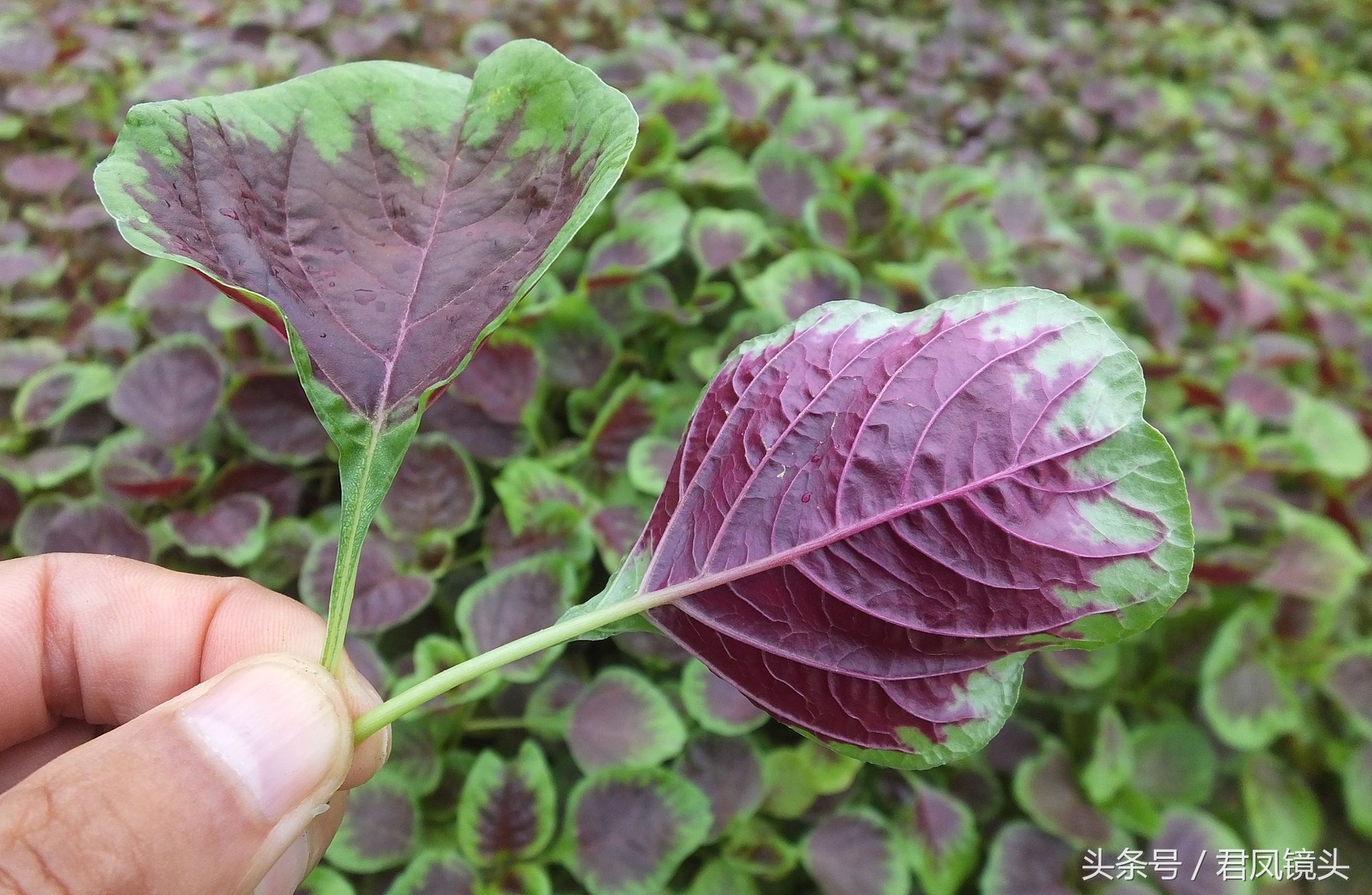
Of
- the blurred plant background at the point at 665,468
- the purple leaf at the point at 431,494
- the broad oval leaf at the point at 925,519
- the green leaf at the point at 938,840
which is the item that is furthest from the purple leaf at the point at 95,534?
the green leaf at the point at 938,840

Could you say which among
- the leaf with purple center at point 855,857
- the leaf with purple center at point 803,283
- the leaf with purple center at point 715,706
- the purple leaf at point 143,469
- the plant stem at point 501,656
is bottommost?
the leaf with purple center at point 855,857

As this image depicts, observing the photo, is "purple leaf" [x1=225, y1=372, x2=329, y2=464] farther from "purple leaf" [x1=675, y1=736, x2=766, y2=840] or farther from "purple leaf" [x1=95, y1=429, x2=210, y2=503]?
"purple leaf" [x1=675, y1=736, x2=766, y2=840]

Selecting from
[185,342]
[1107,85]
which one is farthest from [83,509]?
[1107,85]

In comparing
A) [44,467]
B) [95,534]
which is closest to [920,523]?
[95,534]

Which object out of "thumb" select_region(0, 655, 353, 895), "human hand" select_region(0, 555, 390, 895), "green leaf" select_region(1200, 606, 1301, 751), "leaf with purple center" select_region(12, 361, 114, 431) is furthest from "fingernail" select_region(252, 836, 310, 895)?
"green leaf" select_region(1200, 606, 1301, 751)

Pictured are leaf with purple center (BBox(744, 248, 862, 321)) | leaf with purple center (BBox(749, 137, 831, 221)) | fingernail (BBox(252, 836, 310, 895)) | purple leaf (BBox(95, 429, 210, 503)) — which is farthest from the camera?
leaf with purple center (BBox(749, 137, 831, 221))

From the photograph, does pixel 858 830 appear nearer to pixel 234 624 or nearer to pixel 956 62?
pixel 234 624

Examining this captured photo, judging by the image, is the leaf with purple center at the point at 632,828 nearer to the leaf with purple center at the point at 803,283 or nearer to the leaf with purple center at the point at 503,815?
the leaf with purple center at the point at 503,815
